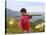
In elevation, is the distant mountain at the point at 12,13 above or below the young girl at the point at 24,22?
above

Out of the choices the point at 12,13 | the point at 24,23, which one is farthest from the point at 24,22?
the point at 12,13

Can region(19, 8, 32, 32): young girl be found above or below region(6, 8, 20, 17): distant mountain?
below

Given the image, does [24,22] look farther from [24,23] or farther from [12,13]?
[12,13]

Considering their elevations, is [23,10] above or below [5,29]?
above

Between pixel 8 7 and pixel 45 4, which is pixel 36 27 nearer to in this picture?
pixel 45 4

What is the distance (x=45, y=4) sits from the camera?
1192 millimetres

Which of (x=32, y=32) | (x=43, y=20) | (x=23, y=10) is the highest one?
(x=23, y=10)

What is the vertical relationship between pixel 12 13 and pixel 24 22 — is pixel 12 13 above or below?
above

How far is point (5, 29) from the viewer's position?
3.73 feet

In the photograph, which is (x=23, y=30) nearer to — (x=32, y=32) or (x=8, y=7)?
(x=32, y=32)

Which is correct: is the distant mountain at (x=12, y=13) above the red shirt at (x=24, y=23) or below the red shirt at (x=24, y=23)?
above

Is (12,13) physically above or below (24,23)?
above
